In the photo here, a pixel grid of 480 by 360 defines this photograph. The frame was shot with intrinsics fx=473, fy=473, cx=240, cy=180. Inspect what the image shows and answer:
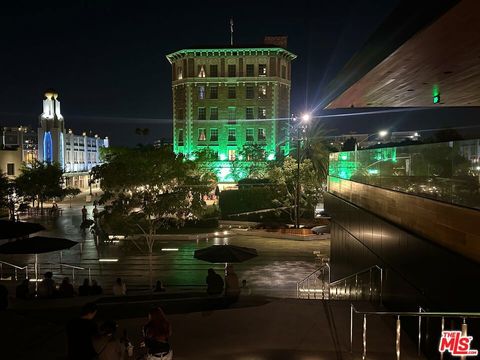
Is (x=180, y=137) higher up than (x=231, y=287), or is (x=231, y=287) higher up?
(x=180, y=137)

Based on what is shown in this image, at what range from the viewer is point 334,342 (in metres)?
8.91

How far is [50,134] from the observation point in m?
74.9

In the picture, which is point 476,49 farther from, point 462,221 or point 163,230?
point 163,230

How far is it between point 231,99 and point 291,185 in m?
29.3

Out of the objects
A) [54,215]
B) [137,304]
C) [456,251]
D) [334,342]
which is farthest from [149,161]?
[54,215]

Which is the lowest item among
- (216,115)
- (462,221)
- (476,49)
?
(462,221)

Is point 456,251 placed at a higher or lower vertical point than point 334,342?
higher

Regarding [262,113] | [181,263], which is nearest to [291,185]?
[181,263]

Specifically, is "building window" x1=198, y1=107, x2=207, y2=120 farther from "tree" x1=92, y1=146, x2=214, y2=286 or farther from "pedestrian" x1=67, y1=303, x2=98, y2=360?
"pedestrian" x1=67, y1=303, x2=98, y2=360

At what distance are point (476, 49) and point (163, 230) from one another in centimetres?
3084

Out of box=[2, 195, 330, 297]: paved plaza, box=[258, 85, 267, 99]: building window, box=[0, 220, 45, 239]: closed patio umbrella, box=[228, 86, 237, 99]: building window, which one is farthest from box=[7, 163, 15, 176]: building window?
box=[0, 220, 45, 239]: closed patio umbrella

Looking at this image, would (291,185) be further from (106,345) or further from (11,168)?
(11,168)

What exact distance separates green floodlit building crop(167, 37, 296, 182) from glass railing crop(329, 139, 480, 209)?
53286 millimetres

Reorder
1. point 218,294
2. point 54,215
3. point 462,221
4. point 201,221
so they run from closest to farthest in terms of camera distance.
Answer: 1. point 462,221
2. point 218,294
3. point 201,221
4. point 54,215
